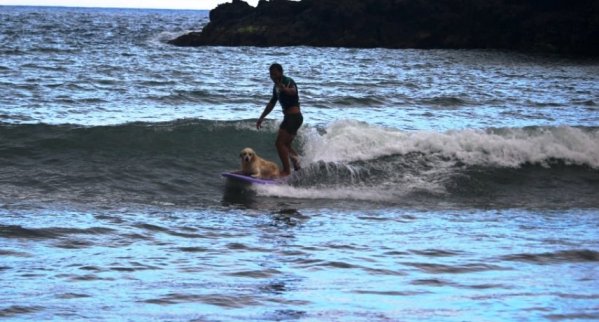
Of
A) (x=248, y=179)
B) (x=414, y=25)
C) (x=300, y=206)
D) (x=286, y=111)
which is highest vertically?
(x=414, y=25)

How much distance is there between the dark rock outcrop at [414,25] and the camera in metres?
48.8

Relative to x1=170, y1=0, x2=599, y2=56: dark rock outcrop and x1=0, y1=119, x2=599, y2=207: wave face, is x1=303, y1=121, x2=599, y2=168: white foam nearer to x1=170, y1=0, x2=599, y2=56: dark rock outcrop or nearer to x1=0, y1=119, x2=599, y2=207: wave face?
x1=0, y1=119, x2=599, y2=207: wave face

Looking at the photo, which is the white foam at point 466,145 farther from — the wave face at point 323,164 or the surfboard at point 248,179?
the surfboard at point 248,179

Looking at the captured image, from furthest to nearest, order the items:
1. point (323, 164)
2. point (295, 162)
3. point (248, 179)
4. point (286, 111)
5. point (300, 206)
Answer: point (323, 164) < point (295, 162) < point (286, 111) < point (248, 179) < point (300, 206)

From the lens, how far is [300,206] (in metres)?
11.1

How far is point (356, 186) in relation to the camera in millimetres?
12742

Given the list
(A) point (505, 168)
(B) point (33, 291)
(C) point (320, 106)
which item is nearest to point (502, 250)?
(B) point (33, 291)

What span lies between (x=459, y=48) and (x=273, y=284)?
45933mm

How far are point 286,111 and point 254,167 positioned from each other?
917mm

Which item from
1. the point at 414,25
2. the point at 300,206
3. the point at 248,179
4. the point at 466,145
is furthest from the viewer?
the point at 414,25

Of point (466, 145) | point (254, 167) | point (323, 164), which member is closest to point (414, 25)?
point (466, 145)

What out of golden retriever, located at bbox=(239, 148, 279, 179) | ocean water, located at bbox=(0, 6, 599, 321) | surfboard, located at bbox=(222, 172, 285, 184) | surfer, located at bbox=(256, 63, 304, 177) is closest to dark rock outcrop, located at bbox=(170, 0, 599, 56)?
ocean water, located at bbox=(0, 6, 599, 321)

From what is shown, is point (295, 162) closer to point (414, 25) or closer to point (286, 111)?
point (286, 111)

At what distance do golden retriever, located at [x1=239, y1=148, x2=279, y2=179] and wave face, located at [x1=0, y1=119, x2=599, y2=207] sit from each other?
32 centimetres
